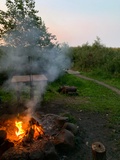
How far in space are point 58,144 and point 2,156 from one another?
1.14 meters

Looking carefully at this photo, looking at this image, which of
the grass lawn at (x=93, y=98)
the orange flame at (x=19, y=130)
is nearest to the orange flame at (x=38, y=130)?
the orange flame at (x=19, y=130)

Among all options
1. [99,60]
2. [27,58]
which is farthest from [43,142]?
[99,60]

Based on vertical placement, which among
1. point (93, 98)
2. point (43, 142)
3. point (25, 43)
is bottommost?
point (93, 98)

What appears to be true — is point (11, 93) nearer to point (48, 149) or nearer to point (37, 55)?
point (37, 55)

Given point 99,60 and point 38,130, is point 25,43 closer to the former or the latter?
point 38,130

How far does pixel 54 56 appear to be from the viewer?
11.9 m

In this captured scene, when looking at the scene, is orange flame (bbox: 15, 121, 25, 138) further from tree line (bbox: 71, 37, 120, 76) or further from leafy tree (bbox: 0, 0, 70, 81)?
tree line (bbox: 71, 37, 120, 76)

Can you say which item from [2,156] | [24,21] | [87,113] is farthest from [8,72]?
[2,156]

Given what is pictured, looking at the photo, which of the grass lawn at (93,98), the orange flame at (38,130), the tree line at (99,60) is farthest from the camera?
the tree line at (99,60)

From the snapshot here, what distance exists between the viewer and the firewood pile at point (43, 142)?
4486mm

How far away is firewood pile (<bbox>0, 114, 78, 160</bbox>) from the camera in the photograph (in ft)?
14.7

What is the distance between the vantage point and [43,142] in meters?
4.80

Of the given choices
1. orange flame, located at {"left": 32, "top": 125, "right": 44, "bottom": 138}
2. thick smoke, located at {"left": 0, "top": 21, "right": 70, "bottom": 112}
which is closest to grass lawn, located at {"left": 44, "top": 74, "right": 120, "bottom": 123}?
thick smoke, located at {"left": 0, "top": 21, "right": 70, "bottom": 112}

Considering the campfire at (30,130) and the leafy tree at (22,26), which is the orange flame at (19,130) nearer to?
the campfire at (30,130)
